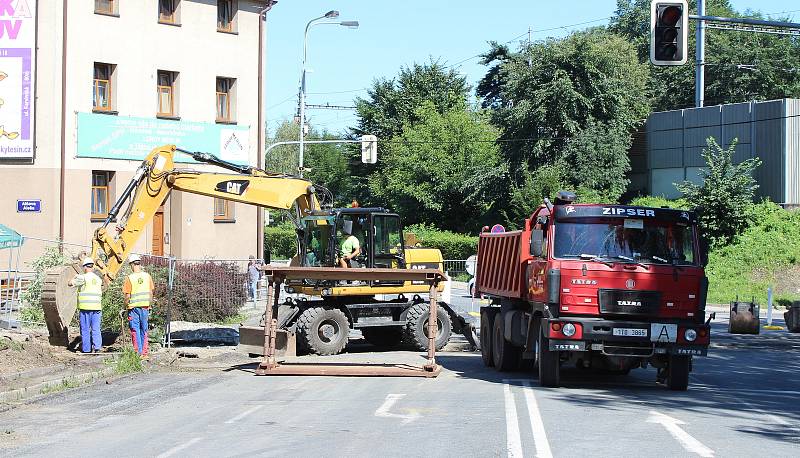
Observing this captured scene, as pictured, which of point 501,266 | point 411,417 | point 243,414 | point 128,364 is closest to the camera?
point 411,417

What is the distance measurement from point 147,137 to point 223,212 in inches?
176

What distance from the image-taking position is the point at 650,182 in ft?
187

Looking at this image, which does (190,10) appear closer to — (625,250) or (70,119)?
(70,119)

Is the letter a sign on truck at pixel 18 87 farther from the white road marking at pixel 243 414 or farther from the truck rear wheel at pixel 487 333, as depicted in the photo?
the white road marking at pixel 243 414

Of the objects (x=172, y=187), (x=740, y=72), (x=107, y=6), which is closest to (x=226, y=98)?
(x=107, y=6)

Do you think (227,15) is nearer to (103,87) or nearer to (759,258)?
(103,87)

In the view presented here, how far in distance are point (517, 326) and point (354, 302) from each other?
212 inches

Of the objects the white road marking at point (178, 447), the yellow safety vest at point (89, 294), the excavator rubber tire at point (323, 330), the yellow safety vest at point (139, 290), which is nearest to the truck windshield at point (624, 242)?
the white road marking at point (178, 447)

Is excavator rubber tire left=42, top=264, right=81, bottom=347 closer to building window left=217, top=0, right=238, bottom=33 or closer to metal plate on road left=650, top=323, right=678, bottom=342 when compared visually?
metal plate on road left=650, top=323, right=678, bottom=342


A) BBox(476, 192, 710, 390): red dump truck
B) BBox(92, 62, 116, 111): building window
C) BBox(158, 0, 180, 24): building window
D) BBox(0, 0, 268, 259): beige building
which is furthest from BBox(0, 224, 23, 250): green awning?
BBox(476, 192, 710, 390): red dump truck

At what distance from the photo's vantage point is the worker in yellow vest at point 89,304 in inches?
788

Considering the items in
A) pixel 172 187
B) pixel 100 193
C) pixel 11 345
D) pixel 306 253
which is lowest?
pixel 11 345

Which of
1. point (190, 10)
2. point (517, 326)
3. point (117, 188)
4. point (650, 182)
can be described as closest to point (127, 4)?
point (190, 10)

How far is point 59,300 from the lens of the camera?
20.2m
